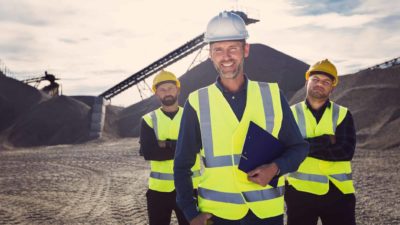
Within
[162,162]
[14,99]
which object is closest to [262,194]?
[162,162]

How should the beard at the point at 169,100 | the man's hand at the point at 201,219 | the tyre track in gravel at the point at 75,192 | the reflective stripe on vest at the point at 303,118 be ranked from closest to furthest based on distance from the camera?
1. the man's hand at the point at 201,219
2. the reflective stripe on vest at the point at 303,118
3. the beard at the point at 169,100
4. the tyre track in gravel at the point at 75,192

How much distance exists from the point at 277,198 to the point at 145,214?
6174mm

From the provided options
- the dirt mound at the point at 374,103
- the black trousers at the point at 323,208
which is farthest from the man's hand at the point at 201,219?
the dirt mound at the point at 374,103

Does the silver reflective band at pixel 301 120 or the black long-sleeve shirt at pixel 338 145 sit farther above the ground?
the silver reflective band at pixel 301 120

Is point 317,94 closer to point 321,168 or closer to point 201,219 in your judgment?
point 321,168

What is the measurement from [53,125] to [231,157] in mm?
36839

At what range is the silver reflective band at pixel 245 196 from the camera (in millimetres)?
2375

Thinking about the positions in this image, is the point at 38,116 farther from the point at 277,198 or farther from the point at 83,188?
the point at 277,198

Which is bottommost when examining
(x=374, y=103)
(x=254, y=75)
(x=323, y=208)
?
(x=323, y=208)

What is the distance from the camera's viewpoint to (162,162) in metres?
4.38

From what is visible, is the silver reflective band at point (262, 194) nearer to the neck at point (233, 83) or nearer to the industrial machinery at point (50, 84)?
the neck at point (233, 83)

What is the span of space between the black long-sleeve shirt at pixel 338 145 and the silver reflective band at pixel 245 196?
1.44 m

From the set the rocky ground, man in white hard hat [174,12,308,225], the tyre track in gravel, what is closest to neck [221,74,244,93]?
man in white hard hat [174,12,308,225]

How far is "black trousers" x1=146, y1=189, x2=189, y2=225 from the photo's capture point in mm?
4145
